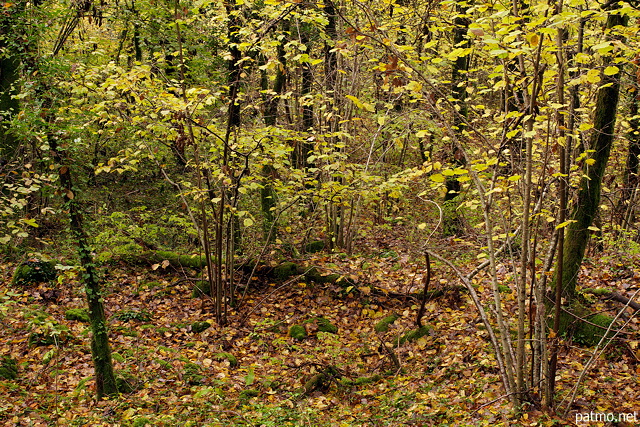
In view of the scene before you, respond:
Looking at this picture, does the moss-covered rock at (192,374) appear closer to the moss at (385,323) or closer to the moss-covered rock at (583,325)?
the moss at (385,323)

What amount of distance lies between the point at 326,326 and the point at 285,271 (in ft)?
5.92

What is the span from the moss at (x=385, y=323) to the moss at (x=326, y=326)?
0.68 meters

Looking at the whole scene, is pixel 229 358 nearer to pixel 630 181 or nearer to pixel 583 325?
pixel 583 325

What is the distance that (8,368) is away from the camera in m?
5.95

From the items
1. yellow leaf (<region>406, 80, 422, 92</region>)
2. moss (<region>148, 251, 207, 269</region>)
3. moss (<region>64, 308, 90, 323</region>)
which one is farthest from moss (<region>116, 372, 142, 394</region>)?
yellow leaf (<region>406, 80, 422, 92</region>)

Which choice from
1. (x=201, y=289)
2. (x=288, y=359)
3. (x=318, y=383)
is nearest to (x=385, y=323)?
(x=288, y=359)

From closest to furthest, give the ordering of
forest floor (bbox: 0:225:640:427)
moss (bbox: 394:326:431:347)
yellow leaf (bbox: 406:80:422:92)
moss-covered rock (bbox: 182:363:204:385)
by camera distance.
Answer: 1. yellow leaf (bbox: 406:80:422:92)
2. forest floor (bbox: 0:225:640:427)
3. moss-covered rock (bbox: 182:363:204:385)
4. moss (bbox: 394:326:431:347)

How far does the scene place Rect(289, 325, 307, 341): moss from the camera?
290 inches

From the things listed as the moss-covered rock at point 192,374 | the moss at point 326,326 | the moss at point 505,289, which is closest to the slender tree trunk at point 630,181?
the moss at point 505,289

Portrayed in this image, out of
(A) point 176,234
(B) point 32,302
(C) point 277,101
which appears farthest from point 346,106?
(B) point 32,302

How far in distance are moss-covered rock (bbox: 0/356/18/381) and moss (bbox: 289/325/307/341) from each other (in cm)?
384

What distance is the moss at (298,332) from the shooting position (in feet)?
24.2

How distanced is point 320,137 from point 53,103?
3.32 meters

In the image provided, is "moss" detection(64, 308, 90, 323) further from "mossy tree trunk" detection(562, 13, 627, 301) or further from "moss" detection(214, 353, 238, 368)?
"mossy tree trunk" detection(562, 13, 627, 301)
